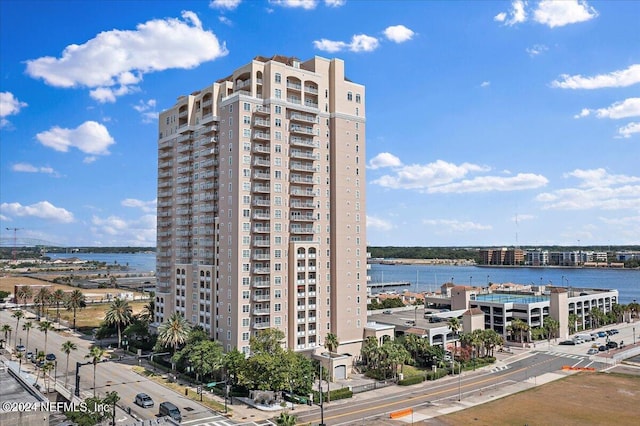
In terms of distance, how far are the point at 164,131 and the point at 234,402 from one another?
2500 inches

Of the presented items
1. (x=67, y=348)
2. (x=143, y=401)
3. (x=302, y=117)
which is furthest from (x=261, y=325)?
(x=302, y=117)

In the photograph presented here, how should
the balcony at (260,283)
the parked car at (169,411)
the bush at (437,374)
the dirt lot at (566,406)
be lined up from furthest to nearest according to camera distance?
the bush at (437,374) < the balcony at (260,283) < the dirt lot at (566,406) < the parked car at (169,411)

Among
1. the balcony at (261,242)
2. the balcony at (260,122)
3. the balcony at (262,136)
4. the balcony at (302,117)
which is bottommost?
the balcony at (261,242)

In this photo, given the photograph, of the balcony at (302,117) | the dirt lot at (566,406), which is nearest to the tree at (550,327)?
the dirt lot at (566,406)

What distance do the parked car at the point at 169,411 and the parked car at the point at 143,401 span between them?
255 centimetres

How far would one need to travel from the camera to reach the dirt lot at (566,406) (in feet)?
220

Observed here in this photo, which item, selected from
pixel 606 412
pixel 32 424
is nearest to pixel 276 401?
pixel 32 424

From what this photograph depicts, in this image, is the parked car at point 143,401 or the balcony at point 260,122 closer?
the parked car at point 143,401

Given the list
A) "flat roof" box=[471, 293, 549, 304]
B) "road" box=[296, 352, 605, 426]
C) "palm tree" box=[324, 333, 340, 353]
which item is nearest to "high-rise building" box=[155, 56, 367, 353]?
"palm tree" box=[324, 333, 340, 353]

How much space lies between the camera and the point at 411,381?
278 ft

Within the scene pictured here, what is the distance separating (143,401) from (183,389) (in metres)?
8.75

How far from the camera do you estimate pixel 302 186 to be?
9225 cm

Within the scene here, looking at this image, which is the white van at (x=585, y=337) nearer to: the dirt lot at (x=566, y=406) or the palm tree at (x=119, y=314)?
the dirt lot at (x=566, y=406)

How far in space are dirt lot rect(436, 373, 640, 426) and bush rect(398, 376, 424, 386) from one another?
13817 millimetres
